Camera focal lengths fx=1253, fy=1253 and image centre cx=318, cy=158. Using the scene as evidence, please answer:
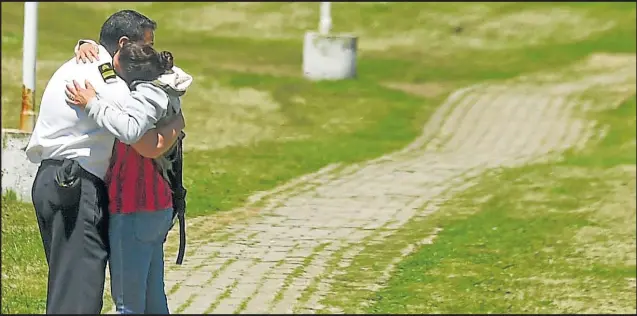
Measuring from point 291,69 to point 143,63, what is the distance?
43.4 feet

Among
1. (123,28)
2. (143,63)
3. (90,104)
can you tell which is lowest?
(90,104)

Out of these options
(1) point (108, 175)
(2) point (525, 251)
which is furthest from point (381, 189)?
(1) point (108, 175)

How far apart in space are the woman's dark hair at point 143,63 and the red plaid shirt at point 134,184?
0.90 feet

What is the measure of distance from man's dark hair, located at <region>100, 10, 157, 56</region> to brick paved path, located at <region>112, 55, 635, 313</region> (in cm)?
167

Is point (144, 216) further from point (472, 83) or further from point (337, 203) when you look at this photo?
point (472, 83)

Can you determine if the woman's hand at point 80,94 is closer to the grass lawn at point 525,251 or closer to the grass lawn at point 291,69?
the grass lawn at point 291,69

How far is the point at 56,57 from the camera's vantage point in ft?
53.1

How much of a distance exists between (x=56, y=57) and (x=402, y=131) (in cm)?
486

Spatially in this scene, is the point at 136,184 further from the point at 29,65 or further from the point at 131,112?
the point at 29,65

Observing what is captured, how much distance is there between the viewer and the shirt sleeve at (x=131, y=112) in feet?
15.2

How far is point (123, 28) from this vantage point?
4.98 metres

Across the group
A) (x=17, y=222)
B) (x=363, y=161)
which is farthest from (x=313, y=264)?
(x=363, y=161)

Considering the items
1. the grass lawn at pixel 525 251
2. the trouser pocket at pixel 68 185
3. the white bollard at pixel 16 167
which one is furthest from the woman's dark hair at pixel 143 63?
the white bollard at pixel 16 167

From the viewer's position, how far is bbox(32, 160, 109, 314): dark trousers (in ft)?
15.9
